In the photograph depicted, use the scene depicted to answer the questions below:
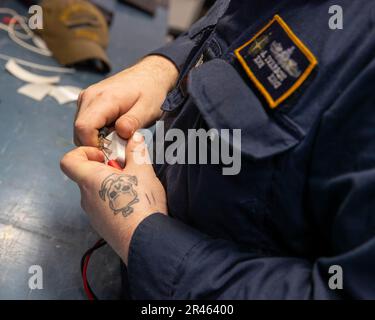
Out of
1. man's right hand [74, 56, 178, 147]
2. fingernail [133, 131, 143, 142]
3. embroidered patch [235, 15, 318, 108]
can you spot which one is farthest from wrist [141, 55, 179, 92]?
embroidered patch [235, 15, 318, 108]

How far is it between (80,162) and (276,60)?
0.95 feet

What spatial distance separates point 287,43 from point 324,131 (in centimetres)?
11

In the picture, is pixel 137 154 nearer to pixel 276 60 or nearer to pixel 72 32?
pixel 276 60

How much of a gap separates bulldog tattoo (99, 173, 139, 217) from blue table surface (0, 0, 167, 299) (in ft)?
0.61

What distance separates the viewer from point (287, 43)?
0.40 meters

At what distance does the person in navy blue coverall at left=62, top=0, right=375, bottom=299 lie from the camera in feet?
1.12

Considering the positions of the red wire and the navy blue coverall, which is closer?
the navy blue coverall

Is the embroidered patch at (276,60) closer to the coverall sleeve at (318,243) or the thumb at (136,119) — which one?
the coverall sleeve at (318,243)

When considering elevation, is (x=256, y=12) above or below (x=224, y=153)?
above

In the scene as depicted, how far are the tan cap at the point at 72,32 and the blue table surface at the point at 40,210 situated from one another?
0.11 m

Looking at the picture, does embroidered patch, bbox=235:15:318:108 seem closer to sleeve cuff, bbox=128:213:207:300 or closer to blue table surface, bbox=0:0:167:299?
sleeve cuff, bbox=128:213:207:300
